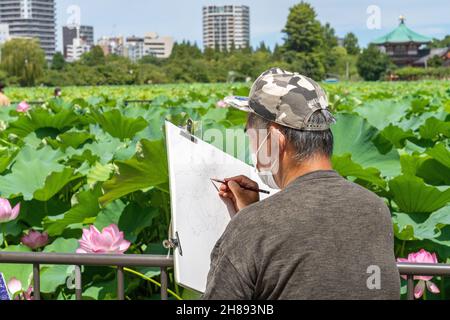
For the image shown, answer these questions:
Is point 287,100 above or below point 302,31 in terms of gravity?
below

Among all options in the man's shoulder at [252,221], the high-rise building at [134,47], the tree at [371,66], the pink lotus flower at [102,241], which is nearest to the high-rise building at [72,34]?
the pink lotus flower at [102,241]

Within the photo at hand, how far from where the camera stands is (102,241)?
65.8 inches

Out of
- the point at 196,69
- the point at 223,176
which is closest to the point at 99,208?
the point at 223,176

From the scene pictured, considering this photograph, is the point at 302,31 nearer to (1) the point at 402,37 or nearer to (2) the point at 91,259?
(1) the point at 402,37

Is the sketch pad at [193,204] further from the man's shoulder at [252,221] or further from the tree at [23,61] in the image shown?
the tree at [23,61]

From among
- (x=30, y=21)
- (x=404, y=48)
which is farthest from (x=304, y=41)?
(x=30, y=21)

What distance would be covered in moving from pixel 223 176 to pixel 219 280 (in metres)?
0.33

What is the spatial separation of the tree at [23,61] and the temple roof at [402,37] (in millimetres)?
26358

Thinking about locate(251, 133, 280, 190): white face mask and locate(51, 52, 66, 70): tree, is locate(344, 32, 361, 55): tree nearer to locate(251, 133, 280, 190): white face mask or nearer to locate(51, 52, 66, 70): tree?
locate(51, 52, 66, 70): tree

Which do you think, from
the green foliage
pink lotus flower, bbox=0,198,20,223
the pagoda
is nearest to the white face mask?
the green foliage

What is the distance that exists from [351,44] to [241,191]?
258 ft

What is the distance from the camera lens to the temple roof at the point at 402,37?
193 ft

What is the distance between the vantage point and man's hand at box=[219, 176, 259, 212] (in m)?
1.25

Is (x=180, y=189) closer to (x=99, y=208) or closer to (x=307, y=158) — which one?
(x=307, y=158)
